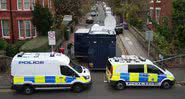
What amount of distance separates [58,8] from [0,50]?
14.2 m

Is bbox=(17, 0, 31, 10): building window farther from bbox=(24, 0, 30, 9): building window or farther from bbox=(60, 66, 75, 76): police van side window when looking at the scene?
bbox=(60, 66, 75, 76): police van side window

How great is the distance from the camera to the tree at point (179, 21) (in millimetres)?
23781

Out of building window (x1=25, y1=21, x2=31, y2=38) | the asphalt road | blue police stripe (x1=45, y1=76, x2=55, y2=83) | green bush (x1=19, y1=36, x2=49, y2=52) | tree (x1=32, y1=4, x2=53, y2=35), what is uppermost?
tree (x1=32, y1=4, x2=53, y2=35)

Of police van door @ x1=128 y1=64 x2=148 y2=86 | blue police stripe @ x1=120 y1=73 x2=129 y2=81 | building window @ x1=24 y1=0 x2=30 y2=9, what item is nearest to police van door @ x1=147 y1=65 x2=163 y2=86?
police van door @ x1=128 y1=64 x2=148 y2=86

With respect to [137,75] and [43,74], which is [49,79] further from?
[137,75]

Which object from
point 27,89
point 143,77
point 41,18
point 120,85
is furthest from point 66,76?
point 41,18

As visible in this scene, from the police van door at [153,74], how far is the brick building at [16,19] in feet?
56.4

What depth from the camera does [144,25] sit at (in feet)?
141

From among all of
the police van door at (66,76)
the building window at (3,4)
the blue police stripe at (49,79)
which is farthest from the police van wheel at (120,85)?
the building window at (3,4)

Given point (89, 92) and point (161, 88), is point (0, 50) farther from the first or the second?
point (161, 88)

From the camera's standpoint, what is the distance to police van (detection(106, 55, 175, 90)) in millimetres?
16703

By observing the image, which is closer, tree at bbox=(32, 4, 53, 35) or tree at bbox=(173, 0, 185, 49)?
tree at bbox=(173, 0, 185, 49)

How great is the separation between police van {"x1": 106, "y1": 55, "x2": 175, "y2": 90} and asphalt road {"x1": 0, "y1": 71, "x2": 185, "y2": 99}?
1.19 feet

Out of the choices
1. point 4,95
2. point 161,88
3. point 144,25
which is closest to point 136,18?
point 144,25
